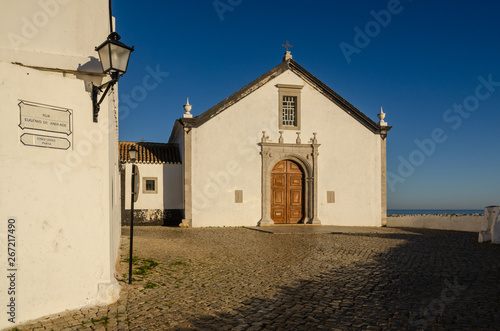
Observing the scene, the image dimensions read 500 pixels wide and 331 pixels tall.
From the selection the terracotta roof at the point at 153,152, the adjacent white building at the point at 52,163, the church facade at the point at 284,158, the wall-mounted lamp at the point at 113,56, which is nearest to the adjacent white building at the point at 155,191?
the terracotta roof at the point at 153,152

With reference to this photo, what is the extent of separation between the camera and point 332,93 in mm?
18547

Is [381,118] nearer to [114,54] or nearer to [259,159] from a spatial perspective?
[259,159]

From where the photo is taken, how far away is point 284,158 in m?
18.0

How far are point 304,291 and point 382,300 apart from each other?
1.12 metres

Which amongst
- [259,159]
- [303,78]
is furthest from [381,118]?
[259,159]

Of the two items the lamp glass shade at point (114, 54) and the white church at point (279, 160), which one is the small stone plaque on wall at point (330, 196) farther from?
the lamp glass shade at point (114, 54)

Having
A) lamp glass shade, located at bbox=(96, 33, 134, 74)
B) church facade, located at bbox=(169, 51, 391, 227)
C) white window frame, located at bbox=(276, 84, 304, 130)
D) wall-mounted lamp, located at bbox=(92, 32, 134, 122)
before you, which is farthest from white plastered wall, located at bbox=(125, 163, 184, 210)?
lamp glass shade, located at bbox=(96, 33, 134, 74)

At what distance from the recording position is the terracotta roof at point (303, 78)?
1719 centimetres

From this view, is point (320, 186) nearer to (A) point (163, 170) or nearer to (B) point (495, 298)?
(A) point (163, 170)

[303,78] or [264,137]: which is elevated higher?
[303,78]

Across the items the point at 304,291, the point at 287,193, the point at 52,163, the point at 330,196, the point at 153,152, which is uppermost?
the point at 153,152

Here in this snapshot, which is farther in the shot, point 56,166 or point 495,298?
point 495,298

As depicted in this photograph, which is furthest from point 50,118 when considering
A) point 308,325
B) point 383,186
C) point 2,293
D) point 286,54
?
point 383,186

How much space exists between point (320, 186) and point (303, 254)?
9.34 m
